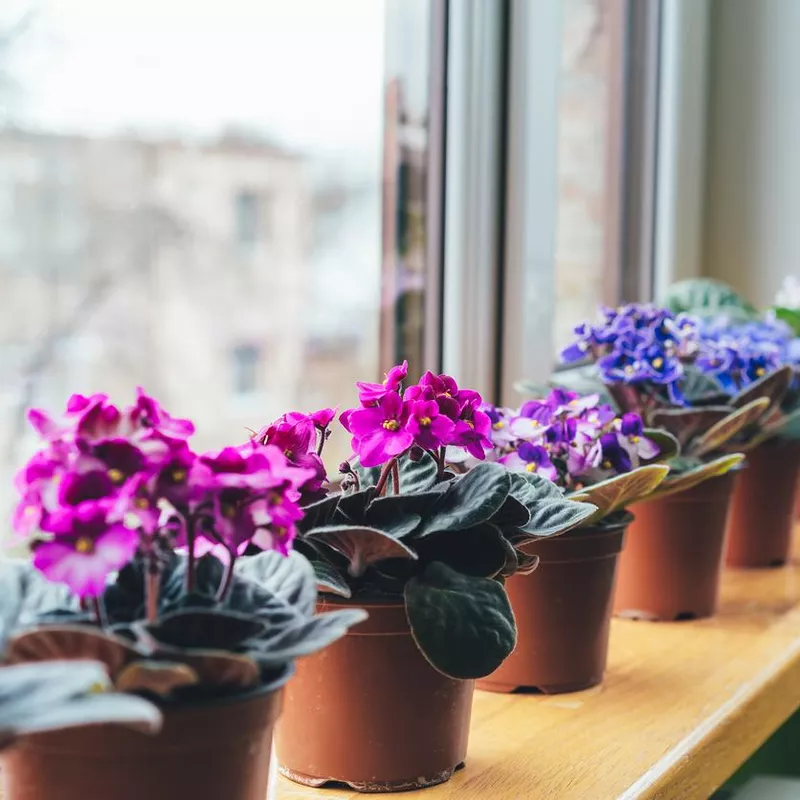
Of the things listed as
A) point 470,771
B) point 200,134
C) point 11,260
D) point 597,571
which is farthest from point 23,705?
point 200,134

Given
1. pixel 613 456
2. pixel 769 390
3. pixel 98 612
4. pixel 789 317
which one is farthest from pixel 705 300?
pixel 98 612

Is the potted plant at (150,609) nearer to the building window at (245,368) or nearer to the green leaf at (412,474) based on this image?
the green leaf at (412,474)

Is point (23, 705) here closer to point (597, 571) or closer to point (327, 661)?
point (327, 661)

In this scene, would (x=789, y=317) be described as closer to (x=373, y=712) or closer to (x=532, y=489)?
(x=532, y=489)

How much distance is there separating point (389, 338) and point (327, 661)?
0.85 m

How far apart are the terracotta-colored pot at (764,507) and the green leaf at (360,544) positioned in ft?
3.24

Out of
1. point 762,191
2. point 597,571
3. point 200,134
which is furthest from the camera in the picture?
point 762,191

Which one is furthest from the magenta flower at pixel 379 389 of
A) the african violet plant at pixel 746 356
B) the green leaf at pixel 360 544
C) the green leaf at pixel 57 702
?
the african violet plant at pixel 746 356

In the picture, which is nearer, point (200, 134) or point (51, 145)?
point (51, 145)

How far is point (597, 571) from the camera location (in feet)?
3.42

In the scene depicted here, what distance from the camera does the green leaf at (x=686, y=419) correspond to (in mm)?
1254

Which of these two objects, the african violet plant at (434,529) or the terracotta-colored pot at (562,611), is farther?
the terracotta-colored pot at (562,611)

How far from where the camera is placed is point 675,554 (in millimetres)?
1311

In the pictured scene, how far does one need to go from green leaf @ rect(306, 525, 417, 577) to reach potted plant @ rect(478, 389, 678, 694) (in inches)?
10.2
